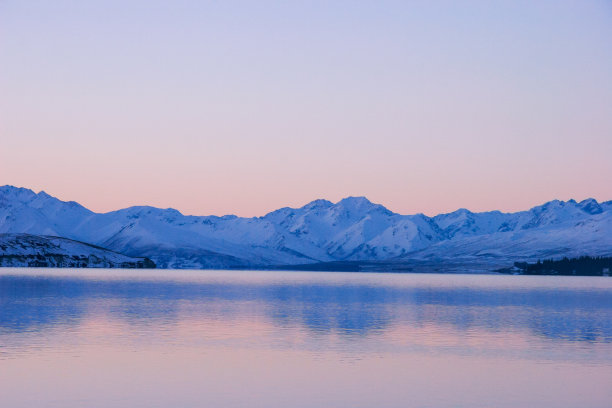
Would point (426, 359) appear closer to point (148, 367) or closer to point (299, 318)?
point (148, 367)

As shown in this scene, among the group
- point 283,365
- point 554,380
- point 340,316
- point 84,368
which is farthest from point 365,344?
point 340,316

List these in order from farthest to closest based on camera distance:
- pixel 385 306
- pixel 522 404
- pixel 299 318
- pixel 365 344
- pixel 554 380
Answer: pixel 385 306 → pixel 299 318 → pixel 365 344 → pixel 554 380 → pixel 522 404

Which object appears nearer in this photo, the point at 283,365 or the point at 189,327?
the point at 283,365

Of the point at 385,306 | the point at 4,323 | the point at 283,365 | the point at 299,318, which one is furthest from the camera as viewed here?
the point at 385,306

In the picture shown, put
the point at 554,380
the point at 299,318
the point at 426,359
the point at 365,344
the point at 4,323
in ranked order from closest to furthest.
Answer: the point at 554,380, the point at 426,359, the point at 365,344, the point at 4,323, the point at 299,318

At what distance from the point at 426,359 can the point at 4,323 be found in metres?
41.2

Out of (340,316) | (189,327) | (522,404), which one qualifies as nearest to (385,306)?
(340,316)

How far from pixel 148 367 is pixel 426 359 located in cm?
1905

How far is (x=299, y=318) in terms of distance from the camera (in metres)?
89.6

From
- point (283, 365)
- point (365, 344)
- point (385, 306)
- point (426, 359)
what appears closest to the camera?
point (283, 365)

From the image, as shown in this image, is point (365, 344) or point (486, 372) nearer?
point (486, 372)

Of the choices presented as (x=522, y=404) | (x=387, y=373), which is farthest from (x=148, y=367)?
(x=522, y=404)

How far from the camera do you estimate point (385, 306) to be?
116875 mm

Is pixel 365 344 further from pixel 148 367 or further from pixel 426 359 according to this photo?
pixel 148 367
